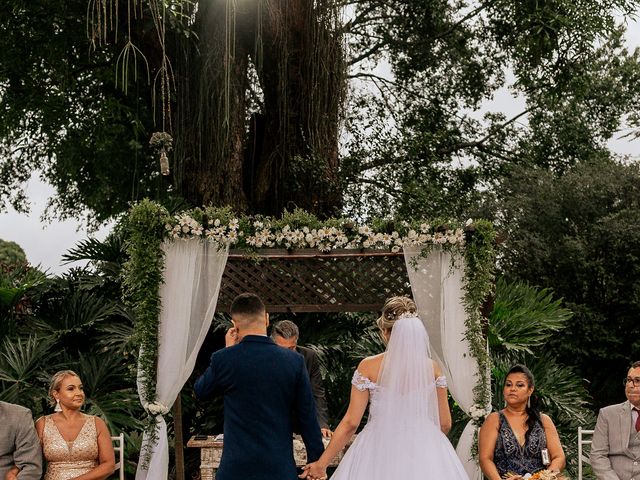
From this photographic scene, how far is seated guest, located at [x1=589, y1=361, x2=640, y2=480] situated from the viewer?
6.02 metres

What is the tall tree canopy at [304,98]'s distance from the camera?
11.3 metres

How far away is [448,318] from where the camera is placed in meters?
7.89

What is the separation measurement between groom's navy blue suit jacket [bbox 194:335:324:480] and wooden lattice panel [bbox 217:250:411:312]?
380 cm

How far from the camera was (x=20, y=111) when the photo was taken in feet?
44.3

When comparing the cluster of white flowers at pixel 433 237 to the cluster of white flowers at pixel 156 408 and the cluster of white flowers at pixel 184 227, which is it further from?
the cluster of white flowers at pixel 156 408

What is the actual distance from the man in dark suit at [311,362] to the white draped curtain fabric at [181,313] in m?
0.73

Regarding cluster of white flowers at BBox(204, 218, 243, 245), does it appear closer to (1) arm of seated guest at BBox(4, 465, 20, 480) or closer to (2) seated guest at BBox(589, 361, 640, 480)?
(1) arm of seated guest at BBox(4, 465, 20, 480)

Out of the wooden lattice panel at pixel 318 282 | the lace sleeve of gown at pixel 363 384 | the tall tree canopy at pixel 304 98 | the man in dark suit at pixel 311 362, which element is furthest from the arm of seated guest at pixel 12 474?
the tall tree canopy at pixel 304 98

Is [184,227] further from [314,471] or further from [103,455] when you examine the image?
[314,471]

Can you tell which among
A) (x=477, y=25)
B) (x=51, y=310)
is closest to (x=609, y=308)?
(x=477, y=25)

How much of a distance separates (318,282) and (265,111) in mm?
4255

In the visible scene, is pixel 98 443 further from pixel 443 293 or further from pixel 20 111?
pixel 20 111

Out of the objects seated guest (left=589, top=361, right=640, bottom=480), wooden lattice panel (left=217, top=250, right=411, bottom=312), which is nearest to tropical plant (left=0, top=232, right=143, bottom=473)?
wooden lattice panel (left=217, top=250, right=411, bottom=312)

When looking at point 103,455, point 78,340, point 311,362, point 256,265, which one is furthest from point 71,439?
point 78,340
